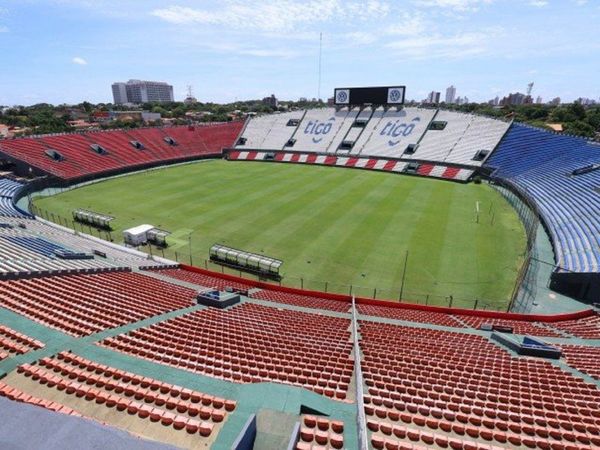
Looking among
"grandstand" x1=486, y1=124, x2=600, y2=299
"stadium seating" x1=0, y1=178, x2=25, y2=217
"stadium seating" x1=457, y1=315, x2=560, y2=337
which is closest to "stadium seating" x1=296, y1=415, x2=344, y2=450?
"stadium seating" x1=457, y1=315, x2=560, y2=337

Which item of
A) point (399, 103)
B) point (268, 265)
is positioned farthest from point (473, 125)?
point (268, 265)

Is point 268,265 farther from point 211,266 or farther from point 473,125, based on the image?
point 473,125

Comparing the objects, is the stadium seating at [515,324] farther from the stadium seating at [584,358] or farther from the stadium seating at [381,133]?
the stadium seating at [381,133]

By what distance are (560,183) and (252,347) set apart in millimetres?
54292

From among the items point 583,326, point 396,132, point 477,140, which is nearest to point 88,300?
point 583,326

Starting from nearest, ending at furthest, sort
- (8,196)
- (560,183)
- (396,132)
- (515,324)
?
(515,324) → (8,196) → (560,183) → (396,132)

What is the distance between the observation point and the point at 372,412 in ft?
35.8

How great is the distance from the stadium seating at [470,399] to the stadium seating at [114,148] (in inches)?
2640

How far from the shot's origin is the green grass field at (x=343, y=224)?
31.1 metres

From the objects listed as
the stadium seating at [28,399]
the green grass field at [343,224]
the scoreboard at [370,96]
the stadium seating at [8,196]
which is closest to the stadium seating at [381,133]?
the scoreboard at [370,96]

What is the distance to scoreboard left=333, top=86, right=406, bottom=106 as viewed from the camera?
283 feet

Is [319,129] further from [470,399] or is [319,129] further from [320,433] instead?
[320,433]

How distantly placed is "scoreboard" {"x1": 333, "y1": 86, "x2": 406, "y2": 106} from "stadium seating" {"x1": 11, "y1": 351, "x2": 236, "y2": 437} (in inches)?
3459

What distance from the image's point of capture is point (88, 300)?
65.0 feet
